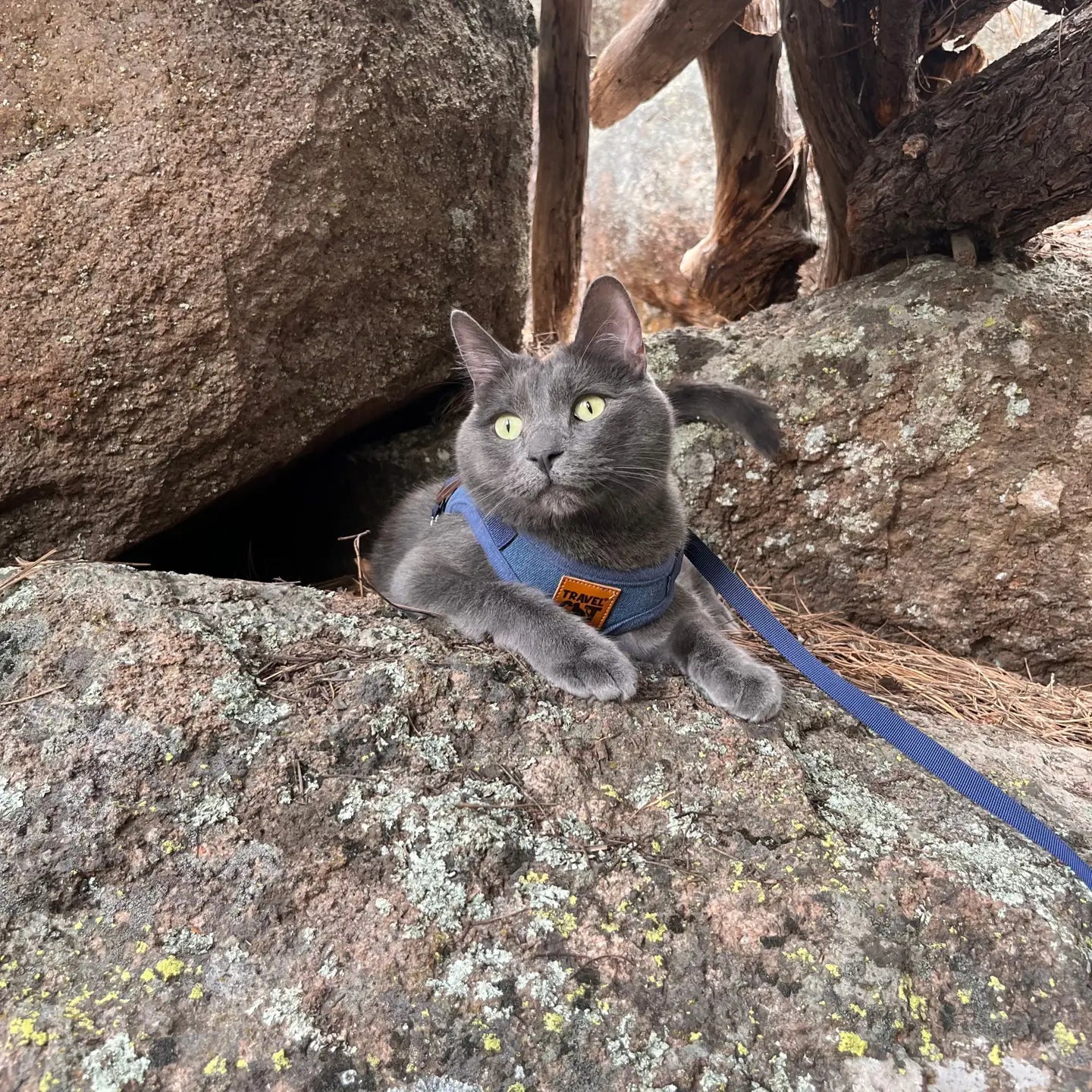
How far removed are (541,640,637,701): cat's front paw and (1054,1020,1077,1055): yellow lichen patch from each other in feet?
2.42

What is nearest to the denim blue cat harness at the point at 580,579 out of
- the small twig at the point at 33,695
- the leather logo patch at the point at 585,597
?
the leather logo patch at the point at 585,597

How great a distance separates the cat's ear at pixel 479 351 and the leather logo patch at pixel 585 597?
0.50m

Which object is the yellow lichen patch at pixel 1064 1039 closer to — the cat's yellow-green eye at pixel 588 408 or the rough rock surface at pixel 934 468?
the cat's yellow-green eye at pixel 588 408

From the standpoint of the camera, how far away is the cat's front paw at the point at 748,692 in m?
1.44

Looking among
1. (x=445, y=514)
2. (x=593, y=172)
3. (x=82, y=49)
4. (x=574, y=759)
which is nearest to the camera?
(x=574, y=759)

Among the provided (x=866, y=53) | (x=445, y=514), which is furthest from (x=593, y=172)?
(x=445, y=514)

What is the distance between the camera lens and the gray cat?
4.97ft

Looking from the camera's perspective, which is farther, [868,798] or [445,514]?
[445,514]

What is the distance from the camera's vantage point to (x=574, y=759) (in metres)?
1.28

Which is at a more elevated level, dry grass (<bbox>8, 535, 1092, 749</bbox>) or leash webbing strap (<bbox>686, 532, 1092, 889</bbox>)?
leash webbing strap (<bbox>686, 532, 1092, 889</bbox>)

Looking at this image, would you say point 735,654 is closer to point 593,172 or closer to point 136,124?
point 136,124

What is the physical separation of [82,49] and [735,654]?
1809mm

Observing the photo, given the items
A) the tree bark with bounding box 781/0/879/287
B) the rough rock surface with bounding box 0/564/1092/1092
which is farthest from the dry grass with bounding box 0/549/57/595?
the tree bark with bounding box 781/0/879/287

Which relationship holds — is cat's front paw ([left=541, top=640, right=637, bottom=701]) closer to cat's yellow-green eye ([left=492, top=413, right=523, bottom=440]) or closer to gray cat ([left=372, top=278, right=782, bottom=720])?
gray cat ([left=372, top=278, right=782, bottom=720])
